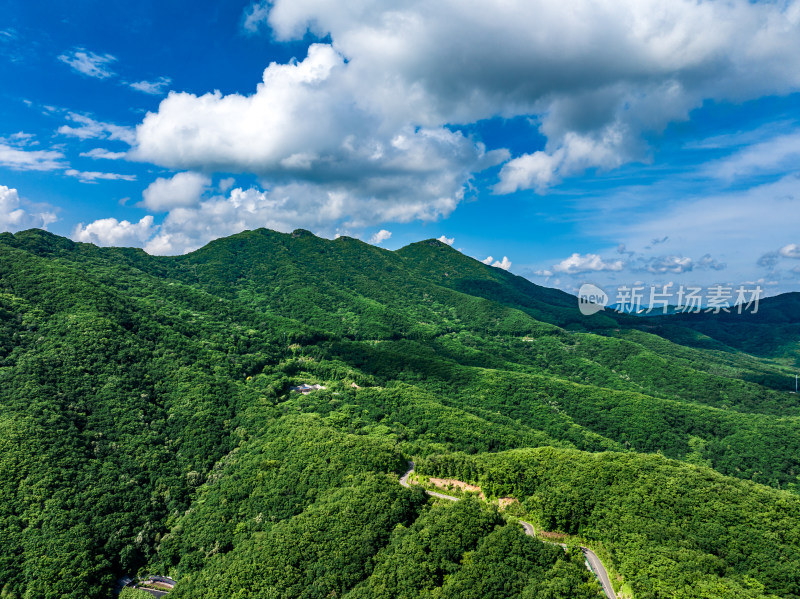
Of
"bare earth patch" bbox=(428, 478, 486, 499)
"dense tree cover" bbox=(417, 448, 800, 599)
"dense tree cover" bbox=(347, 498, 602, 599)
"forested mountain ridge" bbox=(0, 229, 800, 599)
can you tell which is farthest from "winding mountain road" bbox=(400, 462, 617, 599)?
"bare earth patch" bbox=(428, 478, 486, 499)

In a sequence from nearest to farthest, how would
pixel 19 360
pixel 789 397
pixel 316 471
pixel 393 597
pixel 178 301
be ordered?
pixel 393 597 < pixel 316 471 < pixel 19 360 < pixel 789 397 < pixel 178 301

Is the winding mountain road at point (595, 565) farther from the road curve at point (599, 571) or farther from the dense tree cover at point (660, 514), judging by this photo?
the dense tree cover at point (660, 514)

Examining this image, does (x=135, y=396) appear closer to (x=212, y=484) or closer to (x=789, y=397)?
(x=212, y=484)

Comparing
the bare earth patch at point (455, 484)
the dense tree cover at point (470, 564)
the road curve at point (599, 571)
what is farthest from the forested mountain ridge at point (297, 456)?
the bare earth patch at point (455, 484)

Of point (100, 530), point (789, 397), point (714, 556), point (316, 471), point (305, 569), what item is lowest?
point (100, 530)

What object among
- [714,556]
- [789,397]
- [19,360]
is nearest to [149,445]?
[19,360]

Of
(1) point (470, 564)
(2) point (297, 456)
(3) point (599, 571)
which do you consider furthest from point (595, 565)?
(2) point (297, 456)

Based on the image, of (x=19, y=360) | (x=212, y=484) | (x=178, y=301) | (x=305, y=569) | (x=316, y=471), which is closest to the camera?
(x=305, y=569)
